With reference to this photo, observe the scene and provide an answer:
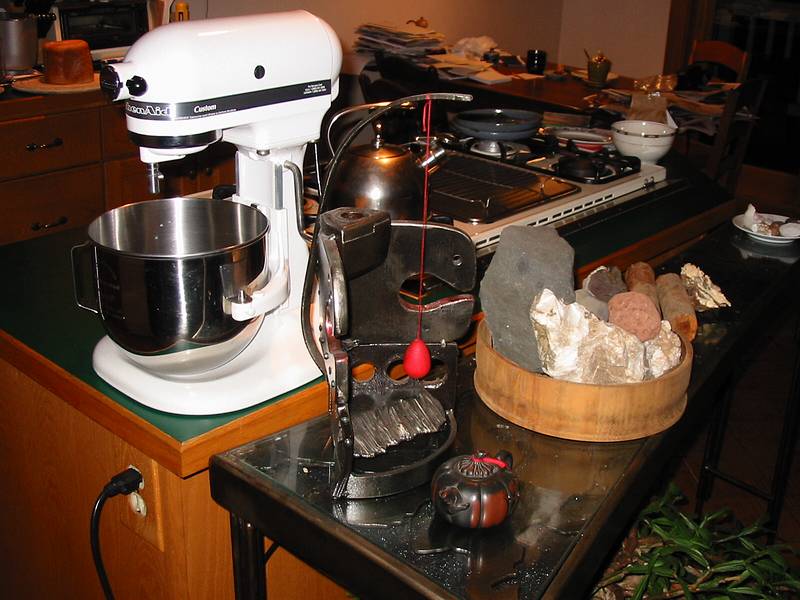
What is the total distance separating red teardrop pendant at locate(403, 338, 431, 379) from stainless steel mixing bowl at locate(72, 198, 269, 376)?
231 millimetres

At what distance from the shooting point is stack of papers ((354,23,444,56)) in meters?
3.86

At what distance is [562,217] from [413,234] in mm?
827

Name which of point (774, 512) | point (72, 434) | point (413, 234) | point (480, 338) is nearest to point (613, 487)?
point (480, 338)

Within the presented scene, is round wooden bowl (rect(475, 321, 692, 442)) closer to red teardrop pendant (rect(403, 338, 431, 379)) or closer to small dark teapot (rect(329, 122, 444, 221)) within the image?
red teardrop pendant (rect(403, 338, 431, 379))

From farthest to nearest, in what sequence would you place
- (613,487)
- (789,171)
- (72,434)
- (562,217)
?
(789,171) → (562,217) → (72,434) → (613,487)

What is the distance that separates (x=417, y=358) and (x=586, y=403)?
0.72 feet

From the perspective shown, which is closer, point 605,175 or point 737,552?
point 737,552

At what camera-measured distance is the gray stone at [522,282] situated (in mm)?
1161

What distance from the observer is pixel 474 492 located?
957mm

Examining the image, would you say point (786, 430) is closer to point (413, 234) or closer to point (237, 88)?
point (413, 234)

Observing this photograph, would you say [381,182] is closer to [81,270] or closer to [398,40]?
[81,270]

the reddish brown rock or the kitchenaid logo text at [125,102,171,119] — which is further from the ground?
the kitchenaid logo text at [125,102,171,119]

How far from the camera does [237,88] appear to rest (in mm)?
1186

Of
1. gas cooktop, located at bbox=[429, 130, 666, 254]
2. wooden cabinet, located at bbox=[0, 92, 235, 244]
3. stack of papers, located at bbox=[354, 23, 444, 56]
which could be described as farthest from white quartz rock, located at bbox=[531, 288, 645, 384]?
stack of papers, located at bbox=[354, 23, 444, 56]
